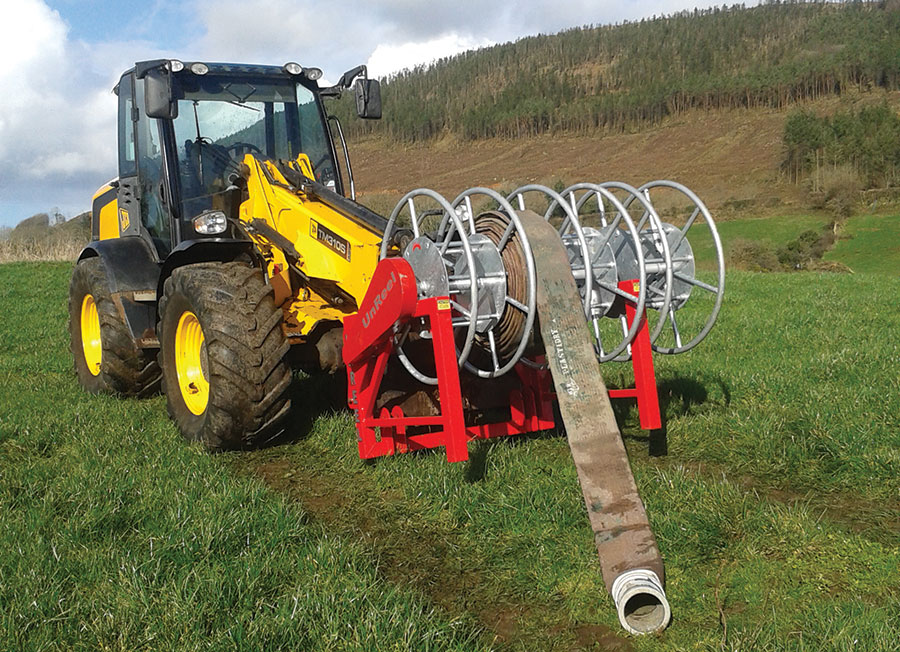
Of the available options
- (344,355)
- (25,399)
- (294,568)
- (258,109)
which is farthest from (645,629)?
(25,399)

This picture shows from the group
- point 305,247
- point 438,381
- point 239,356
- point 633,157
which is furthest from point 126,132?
point 633,157

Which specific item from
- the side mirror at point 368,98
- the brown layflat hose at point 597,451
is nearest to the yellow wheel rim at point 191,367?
the side mirror at point 368,98

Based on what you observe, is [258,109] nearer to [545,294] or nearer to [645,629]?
[545,294]

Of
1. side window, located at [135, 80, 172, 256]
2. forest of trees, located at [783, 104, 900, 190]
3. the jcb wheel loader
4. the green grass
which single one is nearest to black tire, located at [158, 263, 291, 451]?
the jcb wheel loader

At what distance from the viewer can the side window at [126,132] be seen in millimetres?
6840

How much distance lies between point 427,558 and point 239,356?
1.81 meters

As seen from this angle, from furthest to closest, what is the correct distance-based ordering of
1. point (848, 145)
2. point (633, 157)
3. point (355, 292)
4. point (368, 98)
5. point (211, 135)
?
1. point (633, 157)
2. point (848, 145)
3. point (368, 98)
4. point (211, 135)
5. point (355, 292)

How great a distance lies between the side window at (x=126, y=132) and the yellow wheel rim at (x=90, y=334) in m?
1.25

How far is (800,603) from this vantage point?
10.2ft

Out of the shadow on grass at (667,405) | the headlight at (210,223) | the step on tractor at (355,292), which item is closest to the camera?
the step on tractor at (355,292)

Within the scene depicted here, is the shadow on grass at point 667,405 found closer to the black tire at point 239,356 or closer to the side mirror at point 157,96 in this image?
the black tire at point 239,356

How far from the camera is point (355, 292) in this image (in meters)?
4.97

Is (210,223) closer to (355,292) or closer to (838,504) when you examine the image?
(355,292)

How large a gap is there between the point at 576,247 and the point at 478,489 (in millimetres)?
1420
